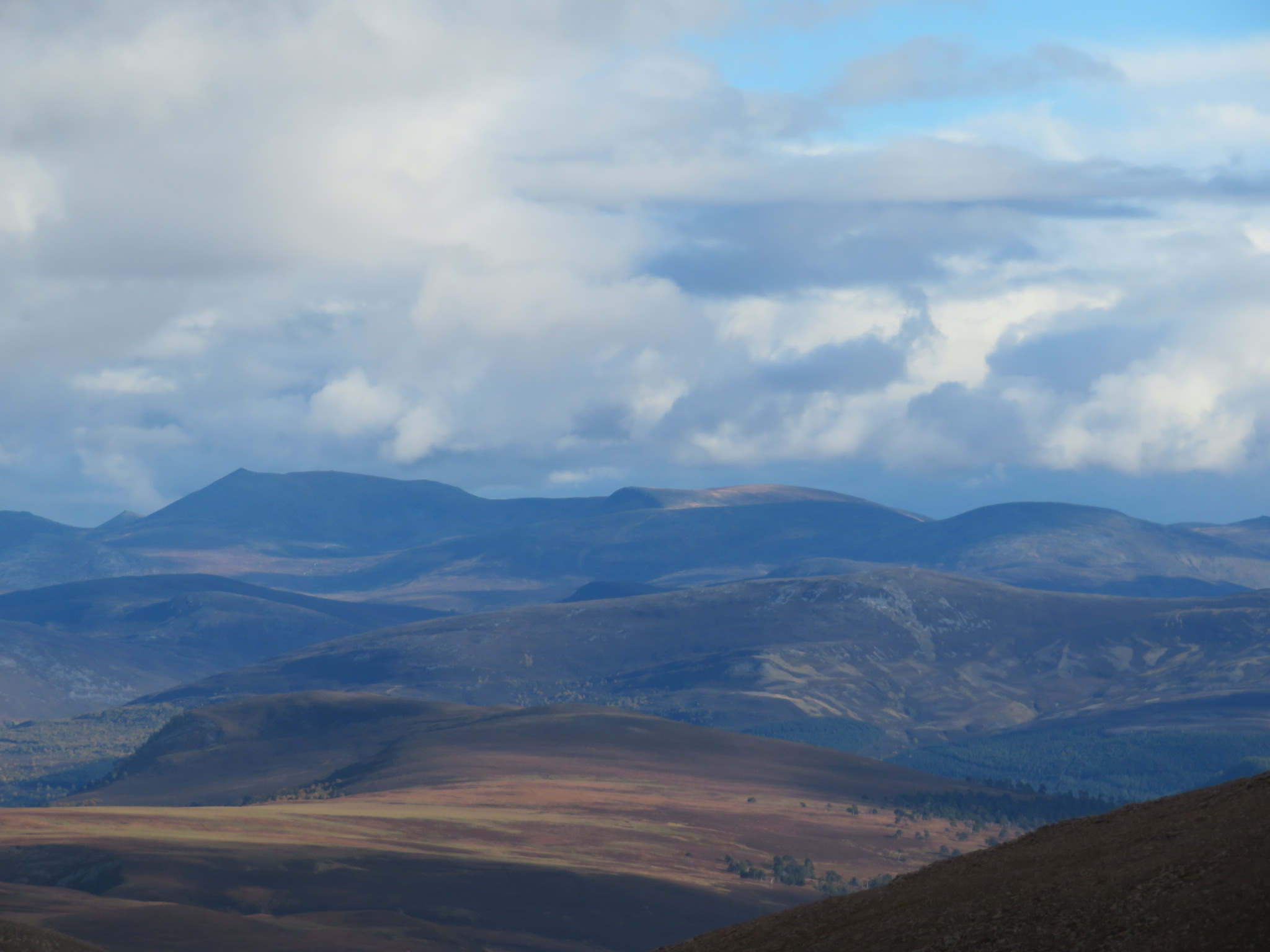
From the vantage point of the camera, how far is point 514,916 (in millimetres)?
149875

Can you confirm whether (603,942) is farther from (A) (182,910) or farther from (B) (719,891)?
(A) (182,910)

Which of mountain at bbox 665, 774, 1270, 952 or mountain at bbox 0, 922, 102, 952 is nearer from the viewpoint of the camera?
mountain at bbox 665, 774, 1270, 952

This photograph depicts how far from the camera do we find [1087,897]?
39281 mm

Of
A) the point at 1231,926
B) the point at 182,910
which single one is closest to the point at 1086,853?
the point at 1231,926

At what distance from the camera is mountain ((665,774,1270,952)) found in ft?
115

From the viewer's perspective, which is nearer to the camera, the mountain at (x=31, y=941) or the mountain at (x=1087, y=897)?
the mountain at (x=1087, y=897)

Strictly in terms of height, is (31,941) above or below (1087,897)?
below

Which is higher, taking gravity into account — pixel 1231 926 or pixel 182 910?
pixel 1231 926

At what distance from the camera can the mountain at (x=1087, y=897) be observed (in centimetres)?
3497

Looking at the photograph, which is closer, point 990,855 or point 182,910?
point 990,855

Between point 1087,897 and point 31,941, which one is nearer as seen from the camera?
point 1087,897

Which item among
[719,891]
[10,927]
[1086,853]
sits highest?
[1086,853]

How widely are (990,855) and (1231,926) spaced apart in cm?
1710

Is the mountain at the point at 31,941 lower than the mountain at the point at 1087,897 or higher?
lower
